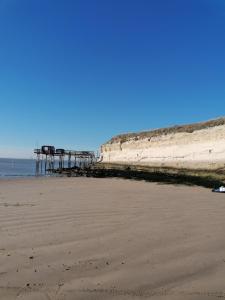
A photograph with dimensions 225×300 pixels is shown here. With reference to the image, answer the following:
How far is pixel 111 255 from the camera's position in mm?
4367

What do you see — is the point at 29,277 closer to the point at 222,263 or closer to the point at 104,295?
the point at 104,295

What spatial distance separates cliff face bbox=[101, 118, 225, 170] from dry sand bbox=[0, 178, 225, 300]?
19.4 meters

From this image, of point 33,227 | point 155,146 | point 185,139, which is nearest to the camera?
point 33,227

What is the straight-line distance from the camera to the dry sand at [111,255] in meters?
3.39

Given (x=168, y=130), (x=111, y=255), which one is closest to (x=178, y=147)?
(x=168, y=130)

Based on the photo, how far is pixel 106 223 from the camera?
6258 mm

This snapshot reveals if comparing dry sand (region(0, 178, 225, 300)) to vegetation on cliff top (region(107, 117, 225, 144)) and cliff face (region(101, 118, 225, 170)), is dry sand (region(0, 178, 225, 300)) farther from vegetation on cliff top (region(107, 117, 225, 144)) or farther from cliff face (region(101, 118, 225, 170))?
vegetation on cliff top (region(107, 117, 225, 144))

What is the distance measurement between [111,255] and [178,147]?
121 feet

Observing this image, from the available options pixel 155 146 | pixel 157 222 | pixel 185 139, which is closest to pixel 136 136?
pixel 155 146

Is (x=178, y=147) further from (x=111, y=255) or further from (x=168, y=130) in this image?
(x=111, y=255)

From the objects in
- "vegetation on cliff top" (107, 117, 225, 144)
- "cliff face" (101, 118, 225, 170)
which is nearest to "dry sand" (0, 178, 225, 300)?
"cliff face" (101, 118, 225, 170)

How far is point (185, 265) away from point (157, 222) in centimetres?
232

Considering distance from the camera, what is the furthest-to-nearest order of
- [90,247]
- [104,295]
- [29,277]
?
[90,247]
[29,277]
[104,295]

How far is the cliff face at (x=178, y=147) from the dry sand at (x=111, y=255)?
762 inches
